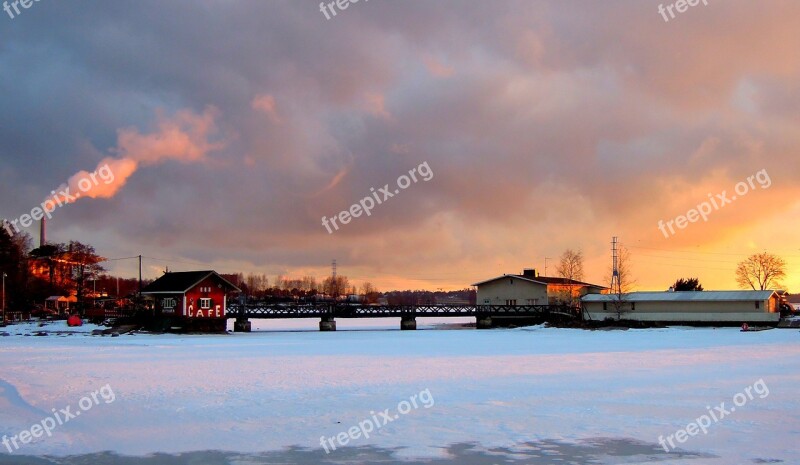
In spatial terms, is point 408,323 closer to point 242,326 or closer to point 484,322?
point 484,322

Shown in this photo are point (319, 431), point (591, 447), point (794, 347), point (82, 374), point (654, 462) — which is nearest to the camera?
point (654, 462)

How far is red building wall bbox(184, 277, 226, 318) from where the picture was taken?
68812 mm

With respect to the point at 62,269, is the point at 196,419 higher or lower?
lower

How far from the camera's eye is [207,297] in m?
70.4

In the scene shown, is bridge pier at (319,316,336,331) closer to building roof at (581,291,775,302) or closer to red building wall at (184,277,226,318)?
red building wall at (184,277,226,318)

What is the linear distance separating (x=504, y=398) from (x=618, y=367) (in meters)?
10.1

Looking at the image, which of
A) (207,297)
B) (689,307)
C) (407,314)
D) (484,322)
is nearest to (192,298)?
(207,297)

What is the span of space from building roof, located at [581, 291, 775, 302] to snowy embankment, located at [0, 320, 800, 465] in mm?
37227

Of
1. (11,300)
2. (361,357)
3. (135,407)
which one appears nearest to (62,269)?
(11,300)

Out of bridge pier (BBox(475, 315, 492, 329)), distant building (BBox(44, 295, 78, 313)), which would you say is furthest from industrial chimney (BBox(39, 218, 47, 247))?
bridge pier (BBox(475, 315, 492, 329))

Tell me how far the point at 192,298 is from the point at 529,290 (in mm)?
39660

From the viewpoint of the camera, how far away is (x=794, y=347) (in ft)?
127

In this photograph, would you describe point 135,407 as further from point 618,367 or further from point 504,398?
point 618,367

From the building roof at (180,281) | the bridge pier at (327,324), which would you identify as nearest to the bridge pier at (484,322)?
the bridge pier at (327,324)
